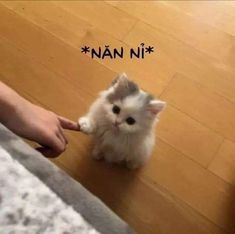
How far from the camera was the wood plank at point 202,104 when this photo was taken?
1.15 metres

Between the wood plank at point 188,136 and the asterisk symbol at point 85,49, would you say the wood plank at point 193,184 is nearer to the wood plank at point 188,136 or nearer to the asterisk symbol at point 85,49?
the wood plank at point 188,136

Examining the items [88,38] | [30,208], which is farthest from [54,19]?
[30,208]

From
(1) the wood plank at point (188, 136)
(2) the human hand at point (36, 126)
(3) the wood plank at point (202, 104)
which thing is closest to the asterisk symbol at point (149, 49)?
(3) the wood plank at point (202, 104)

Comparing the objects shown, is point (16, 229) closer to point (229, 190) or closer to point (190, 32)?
point (229, 190)

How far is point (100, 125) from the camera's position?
0.95 meters

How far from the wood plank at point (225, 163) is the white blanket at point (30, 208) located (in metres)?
0.72

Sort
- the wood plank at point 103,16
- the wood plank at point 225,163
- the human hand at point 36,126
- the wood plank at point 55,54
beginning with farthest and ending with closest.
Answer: the wood plank at point 103,16 → the wood plank at point 55,54 → the wood plank at point 225,163 → the human hand at point 36,126

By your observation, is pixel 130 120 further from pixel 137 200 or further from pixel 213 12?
pixel 213 12

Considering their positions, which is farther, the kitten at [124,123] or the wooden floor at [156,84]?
the wooden floor at [156,84]

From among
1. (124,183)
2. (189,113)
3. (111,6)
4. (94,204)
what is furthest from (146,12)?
(94,204)

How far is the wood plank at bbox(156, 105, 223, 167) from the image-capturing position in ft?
3.59

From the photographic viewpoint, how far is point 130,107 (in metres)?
0.86

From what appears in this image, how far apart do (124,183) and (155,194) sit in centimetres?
9

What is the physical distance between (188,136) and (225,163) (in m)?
0.13
